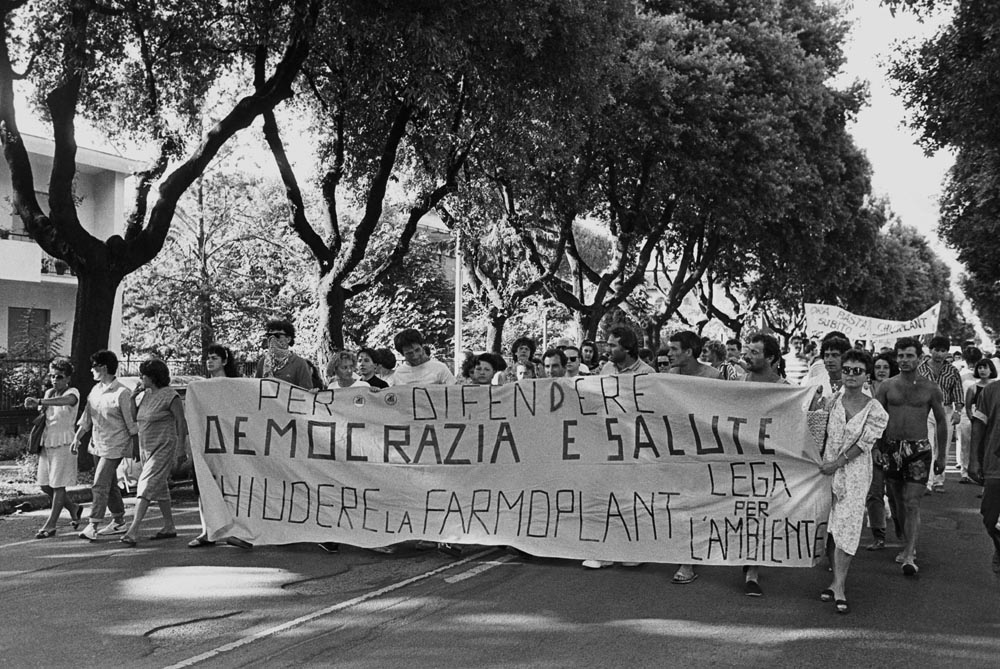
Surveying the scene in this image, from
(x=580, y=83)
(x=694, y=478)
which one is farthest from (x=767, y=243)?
(x=694, y=478)

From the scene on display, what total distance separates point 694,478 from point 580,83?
994 cm

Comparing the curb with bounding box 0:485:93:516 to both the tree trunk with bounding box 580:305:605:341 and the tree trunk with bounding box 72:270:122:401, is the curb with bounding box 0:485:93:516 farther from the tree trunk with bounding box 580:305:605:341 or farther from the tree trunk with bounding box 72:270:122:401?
the tree trunk with bounding box 580:305:605:341

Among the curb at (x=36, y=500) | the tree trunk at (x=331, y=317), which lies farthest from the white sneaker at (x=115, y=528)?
the tree trunk at (x=331, y=317)

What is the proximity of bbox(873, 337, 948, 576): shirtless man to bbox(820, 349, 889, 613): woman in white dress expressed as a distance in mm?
1357

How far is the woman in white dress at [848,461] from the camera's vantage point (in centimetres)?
648

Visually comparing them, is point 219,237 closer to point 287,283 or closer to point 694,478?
point 287,283

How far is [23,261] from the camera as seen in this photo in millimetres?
23797

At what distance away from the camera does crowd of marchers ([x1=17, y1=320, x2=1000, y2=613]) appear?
6.68m

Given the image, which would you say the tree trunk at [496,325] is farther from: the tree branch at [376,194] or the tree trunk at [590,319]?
the tree branch at [376,194]

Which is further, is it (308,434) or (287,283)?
(287,283)

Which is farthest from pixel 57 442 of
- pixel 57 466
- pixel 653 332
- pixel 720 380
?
pixel 653 332

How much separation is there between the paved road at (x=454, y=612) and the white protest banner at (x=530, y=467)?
0.26m

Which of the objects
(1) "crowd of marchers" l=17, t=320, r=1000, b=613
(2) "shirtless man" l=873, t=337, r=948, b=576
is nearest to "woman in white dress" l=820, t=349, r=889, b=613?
(1) "crowd of marchers" l=17, t=320, r=1000, b=613

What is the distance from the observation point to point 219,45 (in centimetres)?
1619
